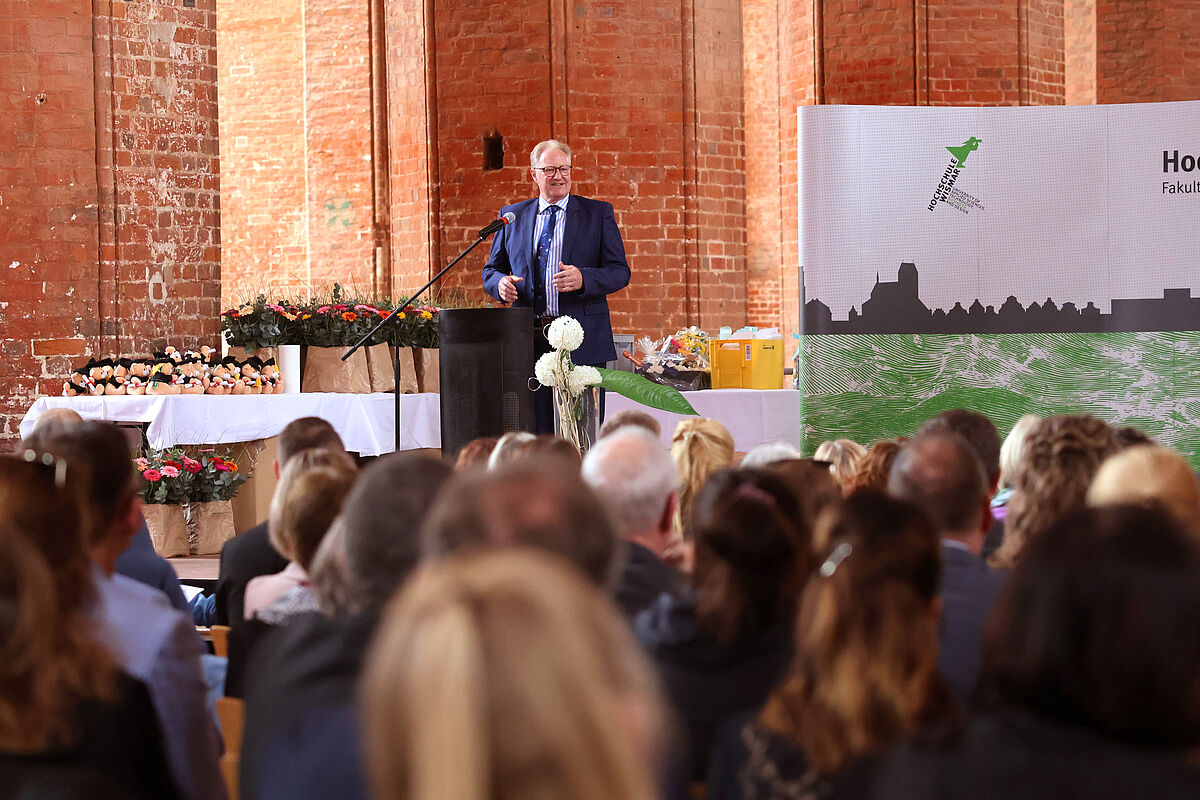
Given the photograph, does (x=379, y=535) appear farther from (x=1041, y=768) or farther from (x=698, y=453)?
(x=698, y=453)

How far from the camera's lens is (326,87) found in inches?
557

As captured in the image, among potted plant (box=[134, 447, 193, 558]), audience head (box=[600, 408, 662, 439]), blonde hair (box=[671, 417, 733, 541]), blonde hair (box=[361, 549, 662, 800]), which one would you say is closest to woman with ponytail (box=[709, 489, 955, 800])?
blonde hair (box=[361, 549, 662, 800])

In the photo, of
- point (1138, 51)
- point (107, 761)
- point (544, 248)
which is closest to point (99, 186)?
point (544, 248)

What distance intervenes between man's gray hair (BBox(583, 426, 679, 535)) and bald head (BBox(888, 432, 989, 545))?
18.9 inches

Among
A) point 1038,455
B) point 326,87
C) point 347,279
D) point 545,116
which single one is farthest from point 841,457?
point 326,87

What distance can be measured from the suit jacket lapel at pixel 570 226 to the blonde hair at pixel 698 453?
284 cm

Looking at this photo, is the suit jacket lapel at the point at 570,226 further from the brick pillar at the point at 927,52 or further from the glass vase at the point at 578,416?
the brick pillar at the point at 927,52

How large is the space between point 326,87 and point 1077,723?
541 inches

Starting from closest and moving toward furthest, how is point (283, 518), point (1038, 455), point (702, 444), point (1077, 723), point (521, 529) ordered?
point (1077, 723) < point (521, 529) < point (283, 518) < point (1038, 455) < point (702, 444)

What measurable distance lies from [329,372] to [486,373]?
11.5 feet

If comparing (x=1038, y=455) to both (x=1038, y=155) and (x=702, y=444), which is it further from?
(x=1038, y=155)

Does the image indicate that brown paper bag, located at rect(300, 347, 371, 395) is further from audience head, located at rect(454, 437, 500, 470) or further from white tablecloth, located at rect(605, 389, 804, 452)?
audience head, located at rect(454, 437, 500, 470)

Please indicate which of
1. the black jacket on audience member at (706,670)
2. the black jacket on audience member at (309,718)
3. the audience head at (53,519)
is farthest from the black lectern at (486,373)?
the black jacket on audience member at (309,718)

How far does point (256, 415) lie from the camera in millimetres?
7730
